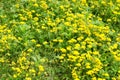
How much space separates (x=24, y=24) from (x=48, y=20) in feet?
1.71

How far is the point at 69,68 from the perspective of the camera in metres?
5.73

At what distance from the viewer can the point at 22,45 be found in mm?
6039

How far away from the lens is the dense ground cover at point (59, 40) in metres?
5.65

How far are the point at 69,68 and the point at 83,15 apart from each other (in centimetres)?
158

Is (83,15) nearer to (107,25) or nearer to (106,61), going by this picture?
(107,25)

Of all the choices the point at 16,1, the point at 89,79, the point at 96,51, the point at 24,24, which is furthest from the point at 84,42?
the point at 16,1

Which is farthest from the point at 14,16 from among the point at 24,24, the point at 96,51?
the point at 96,51

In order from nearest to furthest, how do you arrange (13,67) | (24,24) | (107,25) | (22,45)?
(13,67), (22,45), (24,24), (107,25)

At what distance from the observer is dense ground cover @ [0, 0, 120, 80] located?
5648 mm

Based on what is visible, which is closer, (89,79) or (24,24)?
(89,79)

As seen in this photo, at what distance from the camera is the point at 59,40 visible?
6.11m

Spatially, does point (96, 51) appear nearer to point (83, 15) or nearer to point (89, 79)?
point (89, 79)

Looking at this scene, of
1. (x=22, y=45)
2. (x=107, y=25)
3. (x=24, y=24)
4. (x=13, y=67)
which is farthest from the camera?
(x=107, y=25)

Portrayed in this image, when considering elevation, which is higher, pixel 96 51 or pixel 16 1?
pixel 16 1
